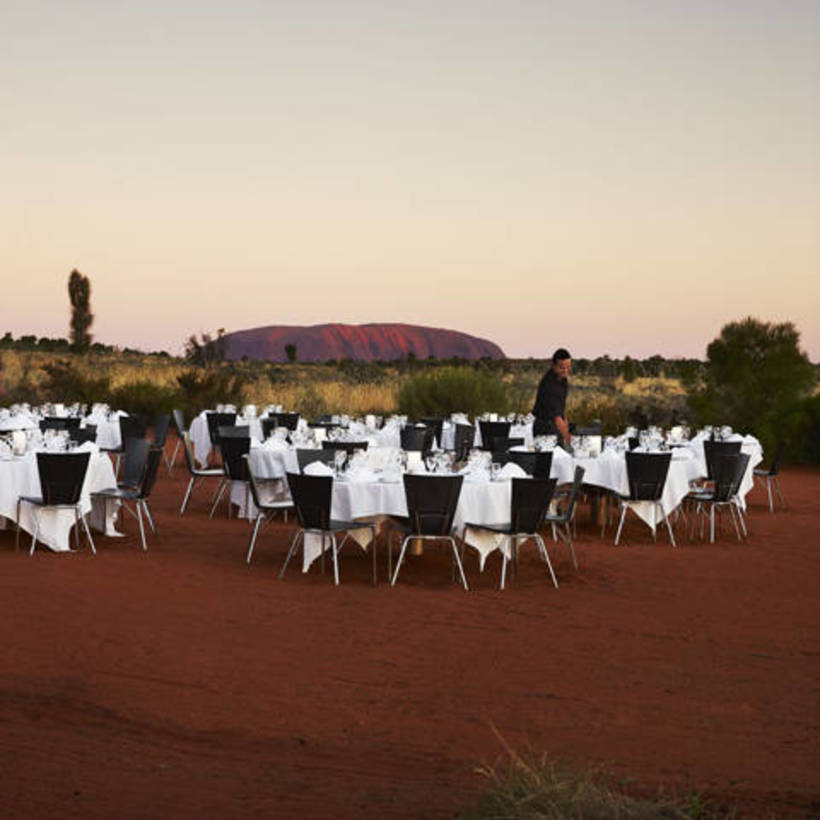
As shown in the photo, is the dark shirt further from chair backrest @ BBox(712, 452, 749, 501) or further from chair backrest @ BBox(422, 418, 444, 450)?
chair backrest @ BBox(422, 418, 444, 450)

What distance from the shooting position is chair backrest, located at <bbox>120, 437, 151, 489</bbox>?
1191 cm

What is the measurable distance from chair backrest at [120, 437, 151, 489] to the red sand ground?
1.21 meters

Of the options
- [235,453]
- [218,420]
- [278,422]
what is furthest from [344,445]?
[218,420]

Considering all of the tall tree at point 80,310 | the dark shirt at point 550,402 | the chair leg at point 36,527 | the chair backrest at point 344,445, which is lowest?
the chair leg at point 36,527

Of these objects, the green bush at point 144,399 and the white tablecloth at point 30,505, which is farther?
the green bush at point 144,399

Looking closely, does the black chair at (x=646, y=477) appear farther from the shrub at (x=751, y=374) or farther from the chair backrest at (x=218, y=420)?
the shrub at (x=751, y=374)

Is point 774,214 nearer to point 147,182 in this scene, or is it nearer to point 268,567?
point 147,182

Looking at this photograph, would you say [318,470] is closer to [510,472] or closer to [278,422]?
[510,472]

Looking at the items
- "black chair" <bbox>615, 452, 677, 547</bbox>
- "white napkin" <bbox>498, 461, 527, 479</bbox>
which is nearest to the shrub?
"black chair" <bbox>615, 452, 677, 547</bbox>

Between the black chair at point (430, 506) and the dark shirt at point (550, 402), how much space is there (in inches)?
164

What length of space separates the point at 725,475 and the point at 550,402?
2194 millimetres

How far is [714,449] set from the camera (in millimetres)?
13516

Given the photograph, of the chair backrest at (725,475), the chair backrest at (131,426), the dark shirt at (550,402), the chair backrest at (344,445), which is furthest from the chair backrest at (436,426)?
the chair backrest at (725,475)

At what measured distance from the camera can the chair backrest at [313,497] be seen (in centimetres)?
945
